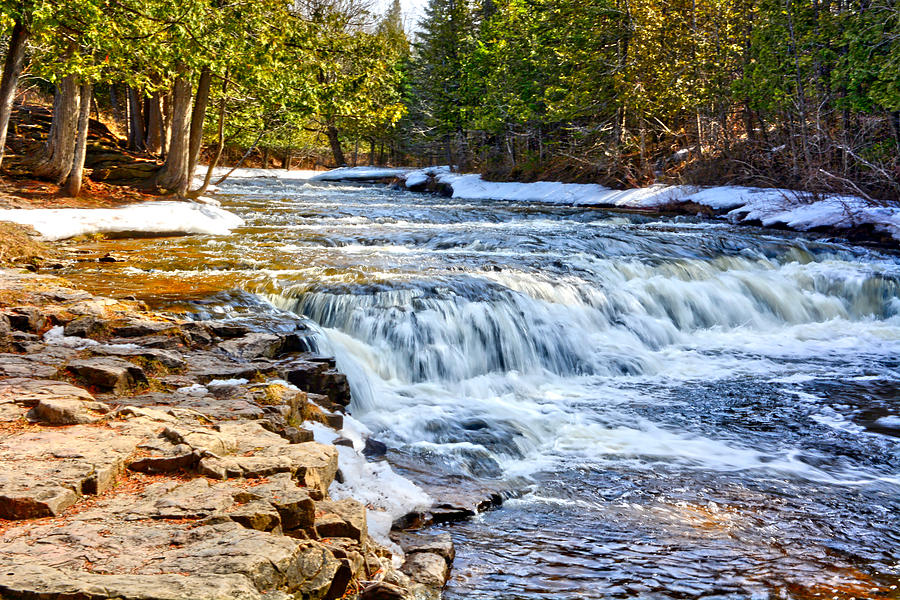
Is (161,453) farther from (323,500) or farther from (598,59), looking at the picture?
(598,59)

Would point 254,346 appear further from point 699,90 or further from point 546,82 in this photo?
point 546,82

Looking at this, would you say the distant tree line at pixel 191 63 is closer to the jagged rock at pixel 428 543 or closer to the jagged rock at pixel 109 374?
the jagged rock at pixel 109 374

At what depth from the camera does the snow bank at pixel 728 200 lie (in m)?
17.4

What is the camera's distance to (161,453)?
4.21m

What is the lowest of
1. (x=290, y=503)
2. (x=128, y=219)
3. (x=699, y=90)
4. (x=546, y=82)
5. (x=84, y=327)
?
(x=290, y=503)

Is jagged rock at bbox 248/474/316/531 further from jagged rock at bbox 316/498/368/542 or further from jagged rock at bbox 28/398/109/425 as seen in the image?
jagged rock at bbox 28/398/109/425

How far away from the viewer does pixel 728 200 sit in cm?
2128

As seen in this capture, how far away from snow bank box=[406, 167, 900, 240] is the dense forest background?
0.72 meters

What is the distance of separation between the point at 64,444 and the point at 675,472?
4.68m

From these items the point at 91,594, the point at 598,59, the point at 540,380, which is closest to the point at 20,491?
the point at 91,594

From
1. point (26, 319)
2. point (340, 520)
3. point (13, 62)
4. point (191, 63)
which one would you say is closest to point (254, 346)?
point (26, 319)

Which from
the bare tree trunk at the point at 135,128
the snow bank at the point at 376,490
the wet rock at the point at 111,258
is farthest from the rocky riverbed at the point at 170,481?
the bare tree trunk at the point at 135,128

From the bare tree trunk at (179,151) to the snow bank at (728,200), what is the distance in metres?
13.9

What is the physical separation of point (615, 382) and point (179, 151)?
44.7 feet
